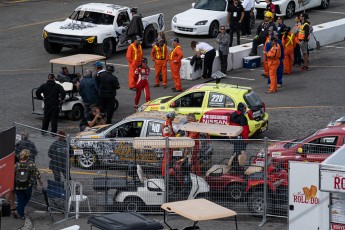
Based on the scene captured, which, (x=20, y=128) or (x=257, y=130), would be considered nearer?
(x=20, y=128)

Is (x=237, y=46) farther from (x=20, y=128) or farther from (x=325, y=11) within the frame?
(x=20, y=128)

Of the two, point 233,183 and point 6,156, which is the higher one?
point 6,156

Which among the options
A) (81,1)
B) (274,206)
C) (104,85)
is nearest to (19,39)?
(81,1)

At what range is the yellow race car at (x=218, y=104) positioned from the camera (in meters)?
24.5

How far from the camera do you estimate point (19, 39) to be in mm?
37094

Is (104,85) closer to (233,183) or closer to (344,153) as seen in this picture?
(233,183)

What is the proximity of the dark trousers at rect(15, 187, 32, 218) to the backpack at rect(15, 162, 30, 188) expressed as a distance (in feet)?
0.41

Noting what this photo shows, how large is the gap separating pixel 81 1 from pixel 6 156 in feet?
88.1

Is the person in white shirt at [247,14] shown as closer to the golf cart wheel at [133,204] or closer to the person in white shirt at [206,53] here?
the person in white shirt at [206,53]

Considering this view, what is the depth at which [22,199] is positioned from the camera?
19.8 meters

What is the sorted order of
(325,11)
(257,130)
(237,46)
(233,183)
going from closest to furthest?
(233,183) → (257,130) → (237,46) → (325,11)

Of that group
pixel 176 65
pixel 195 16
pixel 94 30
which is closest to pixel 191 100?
pixel 176 65

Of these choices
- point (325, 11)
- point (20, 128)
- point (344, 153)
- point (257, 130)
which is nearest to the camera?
point (344, 153)

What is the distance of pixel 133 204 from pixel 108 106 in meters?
6.82
